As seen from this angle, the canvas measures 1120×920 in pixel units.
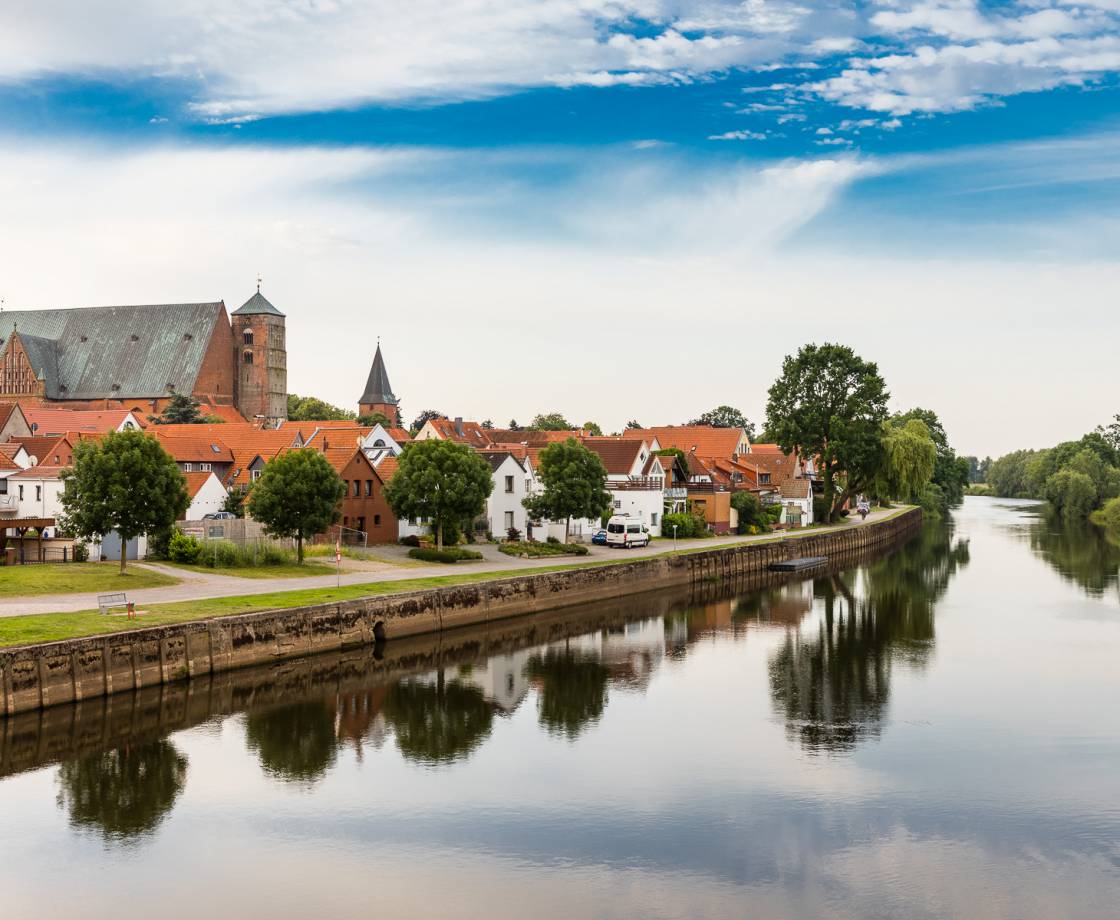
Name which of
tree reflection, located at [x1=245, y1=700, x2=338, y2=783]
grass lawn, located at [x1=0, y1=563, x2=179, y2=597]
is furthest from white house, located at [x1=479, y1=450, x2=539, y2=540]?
tree reflection, located at [x1=245, y1=700, x2=338, y2=783]

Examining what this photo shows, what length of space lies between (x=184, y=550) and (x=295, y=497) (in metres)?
5.11

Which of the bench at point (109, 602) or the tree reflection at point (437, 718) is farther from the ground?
the bench at point (109, 602)

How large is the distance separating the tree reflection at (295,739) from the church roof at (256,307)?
439ft

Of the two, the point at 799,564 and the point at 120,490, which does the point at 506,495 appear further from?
the point at 120,490

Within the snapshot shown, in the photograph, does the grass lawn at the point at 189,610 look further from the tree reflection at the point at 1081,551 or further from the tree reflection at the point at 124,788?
the tree reflection at the point at 1081,551

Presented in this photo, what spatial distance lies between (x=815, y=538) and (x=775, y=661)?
45.3 metres

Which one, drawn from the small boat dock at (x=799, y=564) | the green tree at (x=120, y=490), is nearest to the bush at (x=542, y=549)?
the small boat dock at (x=799, y=564)

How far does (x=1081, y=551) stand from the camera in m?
93.7

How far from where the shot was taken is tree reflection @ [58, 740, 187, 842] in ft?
77.9

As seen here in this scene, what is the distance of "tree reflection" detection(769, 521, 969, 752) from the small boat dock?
9.41ft

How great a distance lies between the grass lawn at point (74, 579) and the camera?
3944 centimetres

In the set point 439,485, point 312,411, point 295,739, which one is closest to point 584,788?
point 295,739

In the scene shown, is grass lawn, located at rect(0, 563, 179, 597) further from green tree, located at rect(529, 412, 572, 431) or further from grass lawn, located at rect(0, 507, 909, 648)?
green tree, located at rect(529, 412, 572, 431)

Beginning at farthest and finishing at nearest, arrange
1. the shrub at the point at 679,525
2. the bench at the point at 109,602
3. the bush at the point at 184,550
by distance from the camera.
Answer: the shrub at the point at 679,525 < the bush at the point at 184,550 < the bench at the point at 109,602
